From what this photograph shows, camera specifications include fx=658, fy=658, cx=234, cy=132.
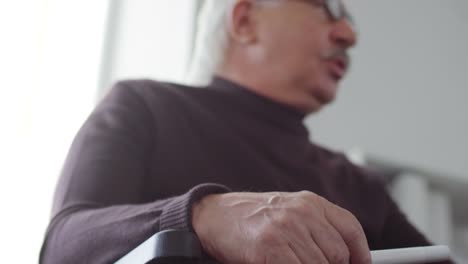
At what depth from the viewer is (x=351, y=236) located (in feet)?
1.36

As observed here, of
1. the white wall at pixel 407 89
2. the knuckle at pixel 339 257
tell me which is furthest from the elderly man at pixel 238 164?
the white wall at pixel 407 89

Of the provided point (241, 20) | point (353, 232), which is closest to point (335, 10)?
point (241, 20)

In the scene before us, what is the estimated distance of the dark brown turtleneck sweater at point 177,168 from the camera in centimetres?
50

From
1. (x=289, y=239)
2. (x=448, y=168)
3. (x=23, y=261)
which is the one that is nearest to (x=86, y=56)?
(x=23, y=261)

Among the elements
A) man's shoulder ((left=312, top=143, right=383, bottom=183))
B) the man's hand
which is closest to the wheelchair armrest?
the man's hand

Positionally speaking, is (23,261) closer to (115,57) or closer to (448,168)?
(115,57)

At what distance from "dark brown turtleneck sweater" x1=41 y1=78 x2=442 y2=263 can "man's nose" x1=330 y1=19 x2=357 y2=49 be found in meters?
0.13

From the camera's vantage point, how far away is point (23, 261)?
0.59m

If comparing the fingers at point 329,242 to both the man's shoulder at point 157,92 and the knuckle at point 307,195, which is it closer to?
the knuckle at point 307,195

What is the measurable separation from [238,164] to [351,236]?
0.35 meters

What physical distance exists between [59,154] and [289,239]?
336 millimetres

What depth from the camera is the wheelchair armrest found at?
38cm

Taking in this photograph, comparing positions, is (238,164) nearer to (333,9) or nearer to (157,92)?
(157,92)

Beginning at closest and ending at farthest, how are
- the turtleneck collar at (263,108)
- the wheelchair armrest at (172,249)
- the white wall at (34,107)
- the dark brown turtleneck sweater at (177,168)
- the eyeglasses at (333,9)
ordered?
1. the wheelchair armrest at (172,249)
2. the dark brown turtleneck sweater at (177,168)
3. the white wall at (34,107)
4. the turtleneck collar at (263,108)
5. the eyeglasses at (333,9)
